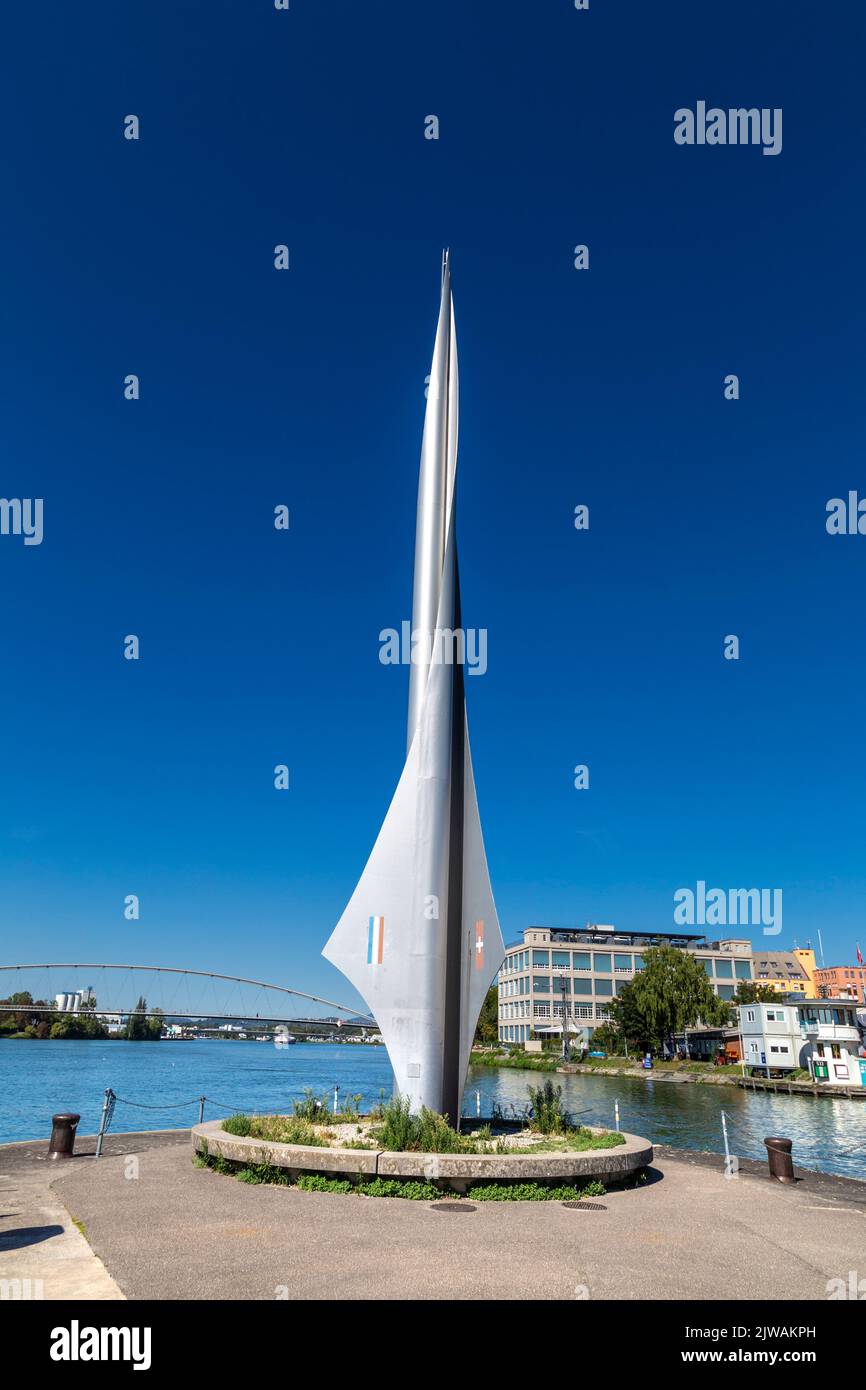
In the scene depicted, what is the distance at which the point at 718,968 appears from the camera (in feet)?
431

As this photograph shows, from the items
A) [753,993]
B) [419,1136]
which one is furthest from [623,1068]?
[419,1136]

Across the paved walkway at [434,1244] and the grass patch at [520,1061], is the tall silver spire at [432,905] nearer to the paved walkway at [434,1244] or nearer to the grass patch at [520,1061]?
the paved walkway at [434,1244]

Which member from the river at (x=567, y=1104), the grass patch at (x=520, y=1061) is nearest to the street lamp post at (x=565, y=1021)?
the grass patch at (x=520, y=1061)

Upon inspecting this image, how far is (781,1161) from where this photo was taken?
59.2 feet

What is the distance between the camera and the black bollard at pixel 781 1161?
17875 mm

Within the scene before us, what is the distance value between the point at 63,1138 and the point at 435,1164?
30.3 feet

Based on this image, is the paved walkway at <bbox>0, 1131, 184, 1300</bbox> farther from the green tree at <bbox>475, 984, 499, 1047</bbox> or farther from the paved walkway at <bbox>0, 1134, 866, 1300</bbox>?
the green tree at <bbox>475, 984, 499, 1047</bbox>

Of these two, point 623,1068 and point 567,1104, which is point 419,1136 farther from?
point 623,1068

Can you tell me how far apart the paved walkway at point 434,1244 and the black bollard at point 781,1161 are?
6.66 ft

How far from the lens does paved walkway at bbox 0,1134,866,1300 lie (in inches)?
356
